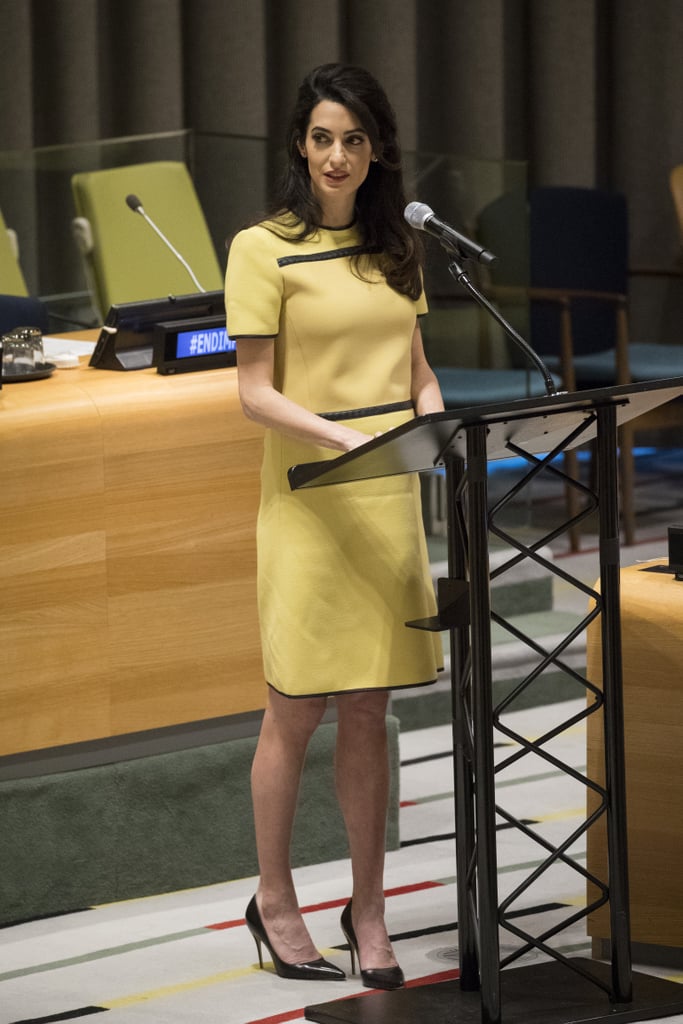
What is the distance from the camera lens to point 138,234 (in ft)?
16.4

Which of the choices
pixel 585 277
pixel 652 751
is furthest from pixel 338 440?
pixel 585 277

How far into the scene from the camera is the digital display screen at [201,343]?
3.43 metres

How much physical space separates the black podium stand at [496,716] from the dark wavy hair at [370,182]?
37 centimetres

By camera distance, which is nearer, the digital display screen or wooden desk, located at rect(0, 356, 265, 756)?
wooden desk, located at rect(0, 356, 265, 756)

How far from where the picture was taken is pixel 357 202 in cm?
285

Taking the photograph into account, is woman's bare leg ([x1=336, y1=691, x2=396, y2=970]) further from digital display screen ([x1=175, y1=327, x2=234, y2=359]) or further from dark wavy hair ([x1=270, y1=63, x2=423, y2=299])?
digital display screen ([x1=175, y1=327, x2=234, y2=359])

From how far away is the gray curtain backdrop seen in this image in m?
5.77

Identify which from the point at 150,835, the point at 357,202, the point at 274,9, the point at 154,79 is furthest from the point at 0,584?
the point at 274,9

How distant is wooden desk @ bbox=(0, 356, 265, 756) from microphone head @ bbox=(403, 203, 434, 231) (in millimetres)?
855

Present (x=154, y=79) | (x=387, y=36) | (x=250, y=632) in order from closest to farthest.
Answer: (x=250, y=632) → (x=154, y=79) → (x=387, y=36)

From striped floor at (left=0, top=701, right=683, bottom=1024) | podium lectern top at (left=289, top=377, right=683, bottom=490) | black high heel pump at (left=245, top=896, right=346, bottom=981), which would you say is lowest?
striped floor at (left=0, top=701, right=683, bottom=1024)

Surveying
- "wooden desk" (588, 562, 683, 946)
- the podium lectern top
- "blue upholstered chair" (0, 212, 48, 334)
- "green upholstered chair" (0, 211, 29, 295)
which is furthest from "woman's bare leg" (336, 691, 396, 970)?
"green upholstered chair" (0, 211, 29, 295)

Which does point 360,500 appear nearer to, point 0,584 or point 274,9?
point 0,584

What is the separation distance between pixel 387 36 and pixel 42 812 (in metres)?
4.17
